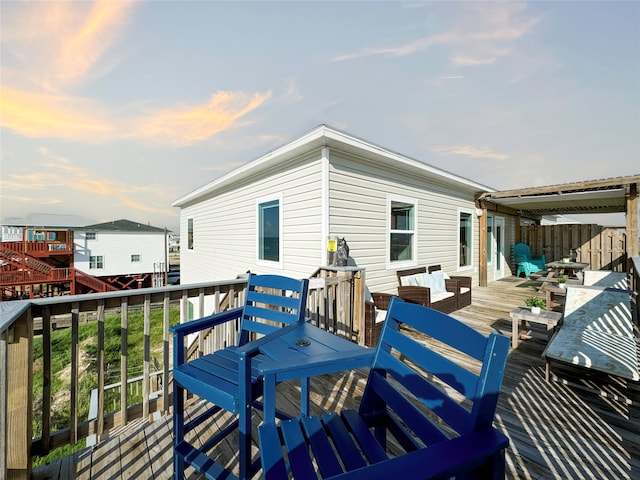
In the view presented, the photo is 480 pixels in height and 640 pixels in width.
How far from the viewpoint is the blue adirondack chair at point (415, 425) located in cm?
74

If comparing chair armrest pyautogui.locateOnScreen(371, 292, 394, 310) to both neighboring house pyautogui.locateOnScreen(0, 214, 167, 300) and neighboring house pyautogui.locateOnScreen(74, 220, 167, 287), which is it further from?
neighboring house pyautogui.locateOnScreen(74, 220, 167, 287)

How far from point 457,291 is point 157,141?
9.33 metres

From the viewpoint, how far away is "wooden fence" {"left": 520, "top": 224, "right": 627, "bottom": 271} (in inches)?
337

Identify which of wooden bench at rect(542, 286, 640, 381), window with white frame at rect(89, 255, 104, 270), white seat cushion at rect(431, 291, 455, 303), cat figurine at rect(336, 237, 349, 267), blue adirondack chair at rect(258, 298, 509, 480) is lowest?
window with white frame at rect(89, 255, 104, 270)

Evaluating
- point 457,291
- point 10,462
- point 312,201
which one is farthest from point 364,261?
point 10,462

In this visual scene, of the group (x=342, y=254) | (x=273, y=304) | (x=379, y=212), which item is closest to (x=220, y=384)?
(x=273, y=304)

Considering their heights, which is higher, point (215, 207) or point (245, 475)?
point (215, 207)

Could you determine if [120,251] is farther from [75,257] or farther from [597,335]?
[597,335]

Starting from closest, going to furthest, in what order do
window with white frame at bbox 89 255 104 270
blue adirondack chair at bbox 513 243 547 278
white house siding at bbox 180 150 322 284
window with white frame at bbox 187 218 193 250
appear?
white house siding at bbox 180 150 322 284 < blue adirondack chair at bbox 513 243 547 278 < window with white frame at bbox 187 218 193 250 < window with white frame at bbox 89 255 104 270

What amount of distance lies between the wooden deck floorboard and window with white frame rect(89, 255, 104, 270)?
21.1 meters

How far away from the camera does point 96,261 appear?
18203mm

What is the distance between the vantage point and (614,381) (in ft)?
9.09

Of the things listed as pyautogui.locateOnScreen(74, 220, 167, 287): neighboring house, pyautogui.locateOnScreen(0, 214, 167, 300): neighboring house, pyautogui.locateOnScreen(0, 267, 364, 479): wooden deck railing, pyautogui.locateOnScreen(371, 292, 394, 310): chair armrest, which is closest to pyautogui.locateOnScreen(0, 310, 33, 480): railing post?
pyautogui.locateOnScreen(0, 267, 364, 479): wooden deck railing

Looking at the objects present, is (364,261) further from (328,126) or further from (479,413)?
(479,413)
